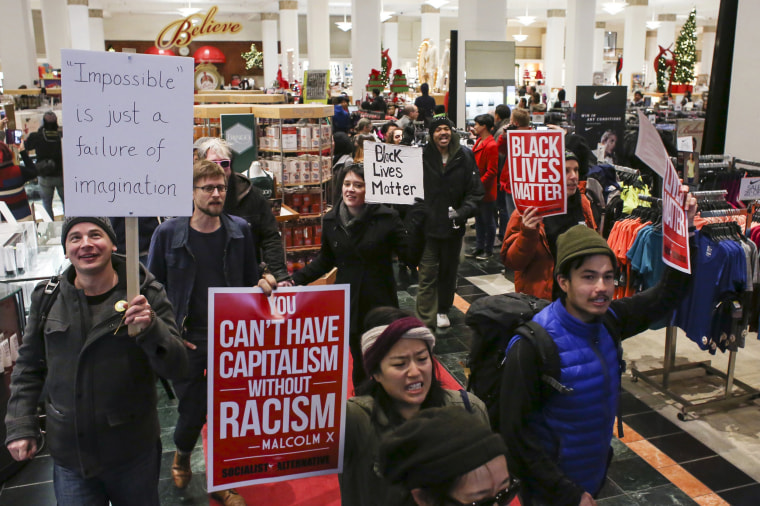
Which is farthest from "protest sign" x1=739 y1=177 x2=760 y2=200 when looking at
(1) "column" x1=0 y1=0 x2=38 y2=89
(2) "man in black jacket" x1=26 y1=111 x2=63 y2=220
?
(1) "column" x1=0 y1=0 x2=38 y2=89

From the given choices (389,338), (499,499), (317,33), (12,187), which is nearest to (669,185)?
(389,338)

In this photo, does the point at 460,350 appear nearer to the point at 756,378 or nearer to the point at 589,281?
the point at 756,378

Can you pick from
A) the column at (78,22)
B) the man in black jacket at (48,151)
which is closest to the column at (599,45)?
the column at (78,22)

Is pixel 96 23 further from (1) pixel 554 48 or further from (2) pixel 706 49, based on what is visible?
(2) pixel 706 49

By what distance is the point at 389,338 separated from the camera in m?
2.22

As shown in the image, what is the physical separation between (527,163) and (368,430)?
2.19 meters

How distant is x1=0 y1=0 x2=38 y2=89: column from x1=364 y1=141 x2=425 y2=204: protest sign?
66.6 ft

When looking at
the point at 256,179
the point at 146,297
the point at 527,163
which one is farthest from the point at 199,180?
the point at 256,179

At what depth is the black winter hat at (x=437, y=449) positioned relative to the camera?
1499 mm

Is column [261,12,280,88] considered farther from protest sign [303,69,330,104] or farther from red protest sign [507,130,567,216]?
red protest sign [507,130,567,216]

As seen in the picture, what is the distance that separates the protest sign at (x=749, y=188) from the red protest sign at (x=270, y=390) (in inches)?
158

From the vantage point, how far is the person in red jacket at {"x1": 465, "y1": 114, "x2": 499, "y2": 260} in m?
8.72

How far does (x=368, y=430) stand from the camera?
224 centimetres

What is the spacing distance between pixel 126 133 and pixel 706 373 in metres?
5.03
